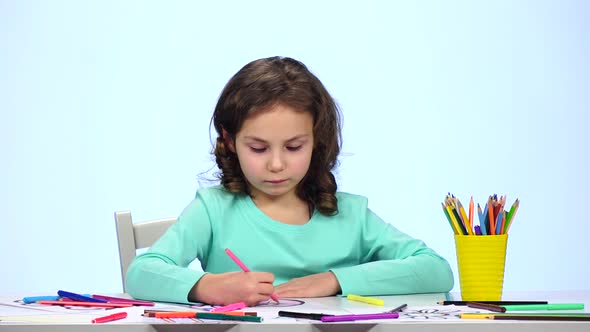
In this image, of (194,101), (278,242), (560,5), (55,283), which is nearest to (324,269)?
(278,242)

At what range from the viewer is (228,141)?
155 centimetres

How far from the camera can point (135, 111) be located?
288 centimetres

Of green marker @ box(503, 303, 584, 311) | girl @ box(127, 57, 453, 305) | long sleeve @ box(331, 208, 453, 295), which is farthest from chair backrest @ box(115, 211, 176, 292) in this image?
green marker @ box(503, 303, 584, 311)

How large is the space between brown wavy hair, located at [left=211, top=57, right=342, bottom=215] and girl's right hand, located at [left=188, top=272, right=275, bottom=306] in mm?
330

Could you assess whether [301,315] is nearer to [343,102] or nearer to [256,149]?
[256,149]

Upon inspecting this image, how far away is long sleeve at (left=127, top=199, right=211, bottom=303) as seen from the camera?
124cm

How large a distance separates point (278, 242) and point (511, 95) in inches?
62.8

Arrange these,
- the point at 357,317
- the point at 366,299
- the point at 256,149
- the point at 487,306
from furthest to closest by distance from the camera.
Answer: the point at 256,149
the point at 366,299
the point at 487,306
the point at 357,317

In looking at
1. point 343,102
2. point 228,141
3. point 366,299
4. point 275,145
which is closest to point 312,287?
point 366,299

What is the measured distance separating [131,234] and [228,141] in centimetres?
29

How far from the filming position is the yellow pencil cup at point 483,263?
1.23m

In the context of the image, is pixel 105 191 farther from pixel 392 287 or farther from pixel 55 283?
pixel 392 287

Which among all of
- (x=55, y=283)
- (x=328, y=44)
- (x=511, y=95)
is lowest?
(x=55, y=283)

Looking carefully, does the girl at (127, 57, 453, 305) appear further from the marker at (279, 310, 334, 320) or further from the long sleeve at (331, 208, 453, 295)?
the marker at (279, 310, 334, 320)
